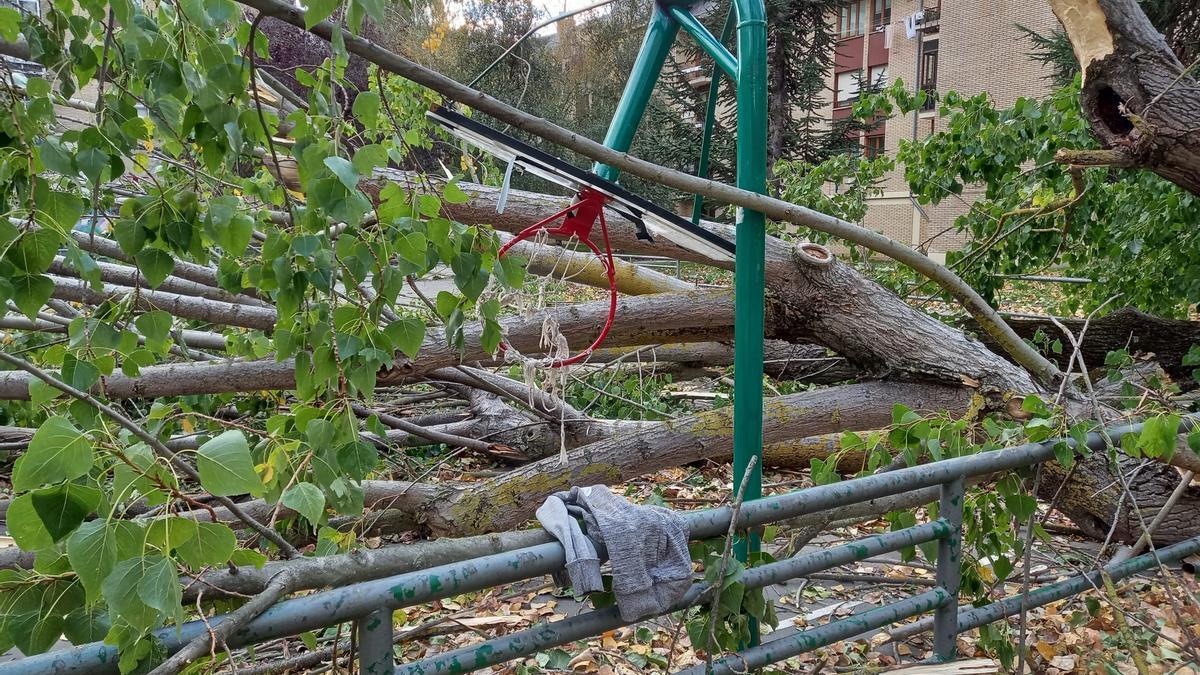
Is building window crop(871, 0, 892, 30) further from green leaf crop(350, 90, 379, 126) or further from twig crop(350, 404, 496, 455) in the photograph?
green leaf crop(350, 90, 379, 126)

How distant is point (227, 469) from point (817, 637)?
135cm

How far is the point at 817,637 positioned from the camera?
1.75m

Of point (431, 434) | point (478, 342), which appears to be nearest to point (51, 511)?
point (478, 342)

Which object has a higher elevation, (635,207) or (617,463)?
(635,207)

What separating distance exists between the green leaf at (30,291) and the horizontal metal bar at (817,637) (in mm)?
1378

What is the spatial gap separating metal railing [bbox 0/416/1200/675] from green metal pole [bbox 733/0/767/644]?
47 centimetres

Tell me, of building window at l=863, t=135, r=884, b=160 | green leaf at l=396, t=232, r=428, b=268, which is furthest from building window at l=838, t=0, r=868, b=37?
green leaf at l=396, t=232, r=428, b=268

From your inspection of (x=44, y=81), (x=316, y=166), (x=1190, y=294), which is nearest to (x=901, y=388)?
(x=1190, y=294)

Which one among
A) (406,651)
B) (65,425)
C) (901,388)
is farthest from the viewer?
(901,388)

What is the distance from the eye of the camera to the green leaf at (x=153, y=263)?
1534 millimetres

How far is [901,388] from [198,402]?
150 inches

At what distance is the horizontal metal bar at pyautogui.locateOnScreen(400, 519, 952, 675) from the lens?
53.4 inches

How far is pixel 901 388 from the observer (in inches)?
156

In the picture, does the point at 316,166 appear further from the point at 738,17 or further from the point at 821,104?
the point at 821,104
